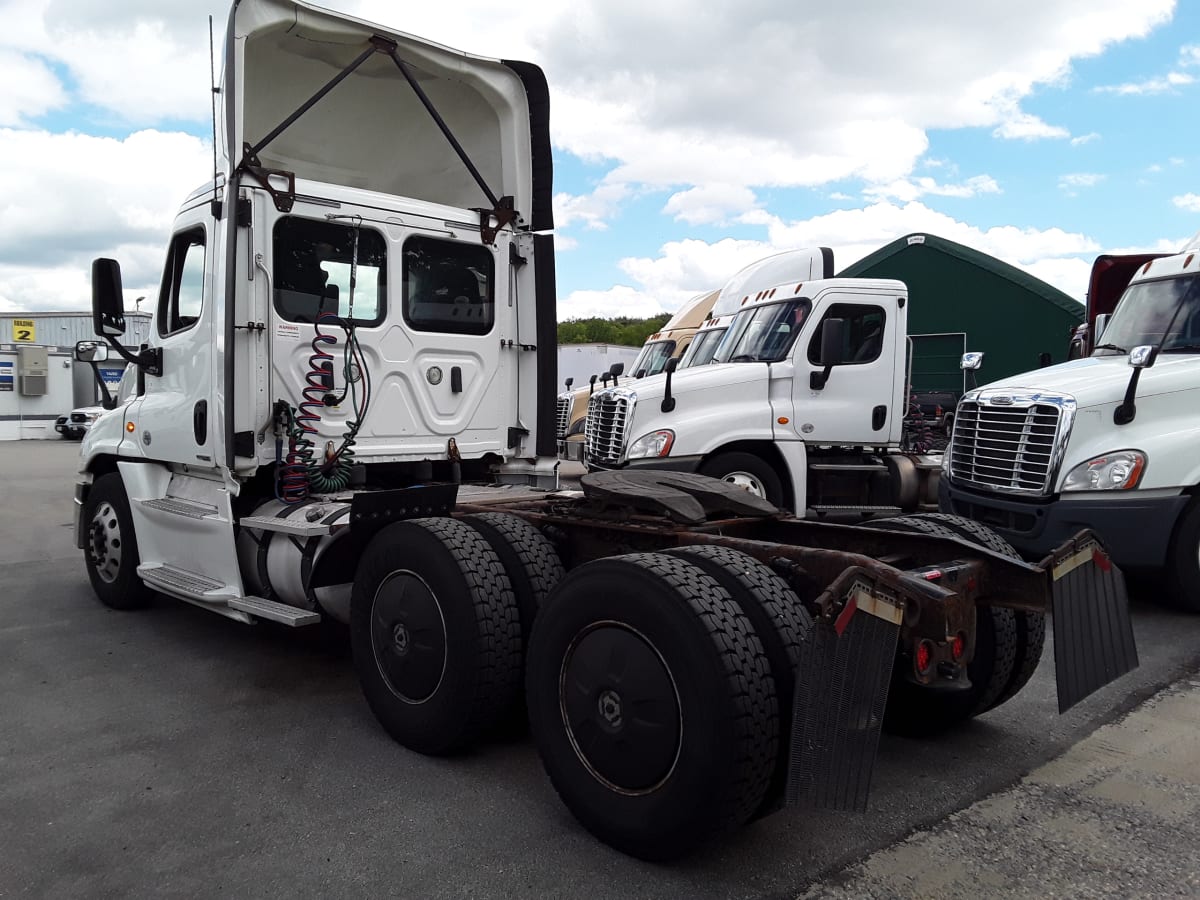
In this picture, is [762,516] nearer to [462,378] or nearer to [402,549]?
[402,549]

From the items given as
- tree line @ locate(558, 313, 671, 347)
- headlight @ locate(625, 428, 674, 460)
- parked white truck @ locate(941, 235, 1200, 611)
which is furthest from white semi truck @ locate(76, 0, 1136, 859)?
tree line @ locate(558, 313, 671, 347)

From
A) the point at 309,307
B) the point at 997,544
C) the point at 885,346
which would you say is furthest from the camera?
the point at 885,346

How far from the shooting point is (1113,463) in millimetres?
6387

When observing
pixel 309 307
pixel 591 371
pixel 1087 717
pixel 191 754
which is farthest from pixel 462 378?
pixel 591 371

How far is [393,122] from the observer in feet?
20.7

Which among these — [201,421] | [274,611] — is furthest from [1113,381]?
[201,421]

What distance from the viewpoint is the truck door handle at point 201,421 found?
530cm

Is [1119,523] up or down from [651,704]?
up

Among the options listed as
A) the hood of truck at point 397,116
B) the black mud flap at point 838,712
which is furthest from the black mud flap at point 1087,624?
the hood of truck at point 397,116

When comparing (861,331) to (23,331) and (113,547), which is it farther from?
(23,331)

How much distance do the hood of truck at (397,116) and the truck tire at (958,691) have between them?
3.66 metres

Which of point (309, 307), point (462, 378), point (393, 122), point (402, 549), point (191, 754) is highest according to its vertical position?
point (393, 122)

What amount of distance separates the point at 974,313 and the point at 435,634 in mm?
14628

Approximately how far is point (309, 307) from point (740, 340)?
5.21 metres
